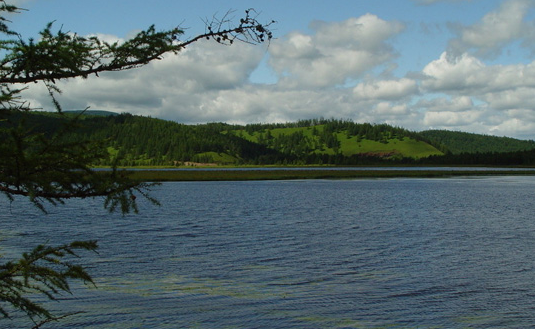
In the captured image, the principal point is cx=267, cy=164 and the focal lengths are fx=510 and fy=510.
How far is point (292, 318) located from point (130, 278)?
8.78 meters

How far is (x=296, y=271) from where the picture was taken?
24.1m

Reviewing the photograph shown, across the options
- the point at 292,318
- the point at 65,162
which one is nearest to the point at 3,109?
the point at 65,162

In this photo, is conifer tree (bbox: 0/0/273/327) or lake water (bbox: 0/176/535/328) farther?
lake water (bbox: 0/176/535/328)

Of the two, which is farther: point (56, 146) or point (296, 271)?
point (296, 271)

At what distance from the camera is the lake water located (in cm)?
1728

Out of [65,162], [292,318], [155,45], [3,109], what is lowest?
[292,318]

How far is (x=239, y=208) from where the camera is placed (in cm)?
5916

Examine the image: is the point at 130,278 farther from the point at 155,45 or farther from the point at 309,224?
the point at 309,224

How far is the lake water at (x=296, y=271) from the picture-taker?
1728 centimetres

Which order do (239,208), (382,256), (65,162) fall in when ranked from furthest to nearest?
(239,208) → (382,256) → (65,162)

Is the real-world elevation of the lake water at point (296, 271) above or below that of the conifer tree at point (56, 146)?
below

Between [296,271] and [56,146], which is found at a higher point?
[56,146]

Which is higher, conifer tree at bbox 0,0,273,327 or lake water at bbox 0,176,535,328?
conifer tree at bbox 0,0,273,327

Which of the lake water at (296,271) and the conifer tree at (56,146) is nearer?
the conifer tree at (56,146)
